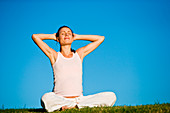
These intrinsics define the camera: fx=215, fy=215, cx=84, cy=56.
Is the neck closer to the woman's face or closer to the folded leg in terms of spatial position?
the woman's face

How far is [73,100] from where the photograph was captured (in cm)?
602

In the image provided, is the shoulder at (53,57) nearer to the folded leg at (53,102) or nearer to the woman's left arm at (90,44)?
the woman's left arm at (90,44)

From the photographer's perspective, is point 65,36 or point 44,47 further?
point 65,36

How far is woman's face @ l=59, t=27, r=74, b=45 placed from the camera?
6.82 meters

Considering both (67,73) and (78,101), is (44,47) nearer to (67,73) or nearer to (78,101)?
(67,73)

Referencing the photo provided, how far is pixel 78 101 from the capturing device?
603 centimetres

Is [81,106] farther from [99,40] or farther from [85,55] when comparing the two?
[99,40]

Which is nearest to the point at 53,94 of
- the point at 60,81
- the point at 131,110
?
the point at 60,81

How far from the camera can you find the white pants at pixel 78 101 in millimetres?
5703

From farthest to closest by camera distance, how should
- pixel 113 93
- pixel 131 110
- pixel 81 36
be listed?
pixel 81 36, pixel 113 93, pixel 131 110

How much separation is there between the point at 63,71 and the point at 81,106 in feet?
3.95

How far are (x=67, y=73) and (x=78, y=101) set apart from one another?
902mm

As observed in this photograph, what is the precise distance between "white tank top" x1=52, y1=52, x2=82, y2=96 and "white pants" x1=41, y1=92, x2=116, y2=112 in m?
0.28

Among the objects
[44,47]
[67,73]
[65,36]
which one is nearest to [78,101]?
[67,73]
